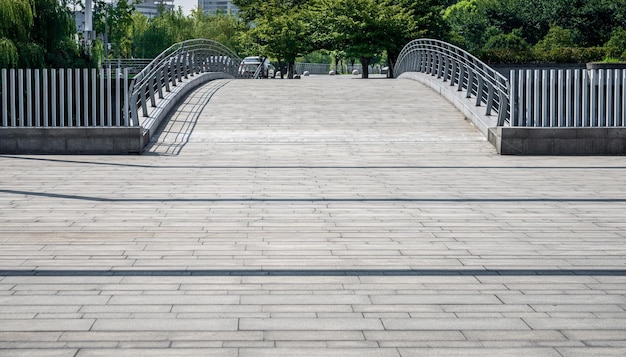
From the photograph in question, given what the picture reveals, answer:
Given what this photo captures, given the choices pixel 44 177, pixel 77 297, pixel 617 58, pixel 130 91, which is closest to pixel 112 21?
pixel 617 58

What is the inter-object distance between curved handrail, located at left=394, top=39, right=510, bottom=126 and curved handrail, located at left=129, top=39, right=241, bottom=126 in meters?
7.33

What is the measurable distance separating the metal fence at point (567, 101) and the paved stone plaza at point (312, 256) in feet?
5.66

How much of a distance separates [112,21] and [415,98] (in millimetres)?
56857

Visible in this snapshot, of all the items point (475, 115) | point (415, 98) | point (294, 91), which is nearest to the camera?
point (475, 115)

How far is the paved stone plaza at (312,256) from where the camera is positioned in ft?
16.0

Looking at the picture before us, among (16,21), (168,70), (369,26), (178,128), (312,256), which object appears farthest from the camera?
(369,26)

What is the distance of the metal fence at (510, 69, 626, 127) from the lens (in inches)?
681

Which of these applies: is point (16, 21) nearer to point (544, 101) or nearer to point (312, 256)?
point (544, 101)

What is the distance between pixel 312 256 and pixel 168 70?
24.4 metres

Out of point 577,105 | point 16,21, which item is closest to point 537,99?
point 577,105

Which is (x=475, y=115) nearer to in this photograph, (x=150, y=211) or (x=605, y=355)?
(x=150, y=211)

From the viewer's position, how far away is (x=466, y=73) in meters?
30.4

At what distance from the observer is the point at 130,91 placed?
707 inches

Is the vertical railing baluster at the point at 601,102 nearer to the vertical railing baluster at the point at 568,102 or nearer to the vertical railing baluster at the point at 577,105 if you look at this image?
the vertical railing baluster at the point at 577,105
